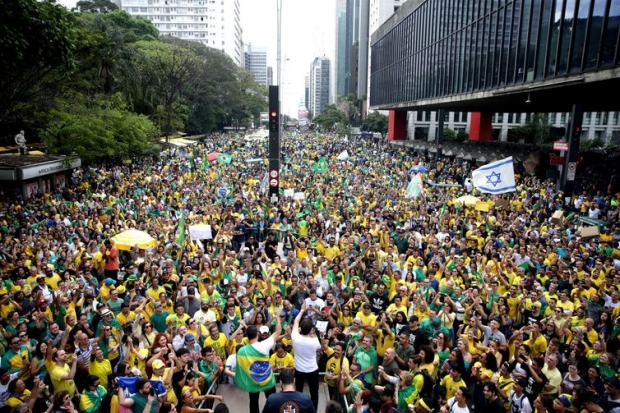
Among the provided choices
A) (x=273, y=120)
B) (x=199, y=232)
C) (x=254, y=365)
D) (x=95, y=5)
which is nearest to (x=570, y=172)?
(x=273, y=120)

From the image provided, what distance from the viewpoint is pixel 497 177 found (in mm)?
14547

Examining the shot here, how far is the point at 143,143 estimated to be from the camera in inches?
1203

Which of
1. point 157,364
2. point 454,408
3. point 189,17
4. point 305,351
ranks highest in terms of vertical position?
point 189,17

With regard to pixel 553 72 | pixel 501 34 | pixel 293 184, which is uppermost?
pixel 501 34

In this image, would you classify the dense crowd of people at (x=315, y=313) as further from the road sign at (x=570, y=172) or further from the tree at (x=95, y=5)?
the tree at (x=95, y=5)

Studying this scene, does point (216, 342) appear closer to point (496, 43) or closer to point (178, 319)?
point (178, 319)

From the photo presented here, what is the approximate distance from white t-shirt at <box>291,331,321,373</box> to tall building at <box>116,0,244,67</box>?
133 m

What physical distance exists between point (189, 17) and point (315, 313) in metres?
140

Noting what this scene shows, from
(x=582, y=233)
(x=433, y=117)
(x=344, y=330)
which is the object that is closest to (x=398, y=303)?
(x=344, y=330)

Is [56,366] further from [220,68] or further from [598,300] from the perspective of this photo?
[220,68]

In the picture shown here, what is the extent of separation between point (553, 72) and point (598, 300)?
14.1 meters

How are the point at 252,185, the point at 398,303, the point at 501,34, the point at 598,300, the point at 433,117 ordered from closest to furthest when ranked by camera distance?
the point at 398,303
the point at 598,300
the point at 252,185
the point at 501,34
the point at 433,117

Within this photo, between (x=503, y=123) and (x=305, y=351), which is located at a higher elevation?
(x=503, y=123)

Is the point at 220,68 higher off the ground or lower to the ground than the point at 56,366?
higher
